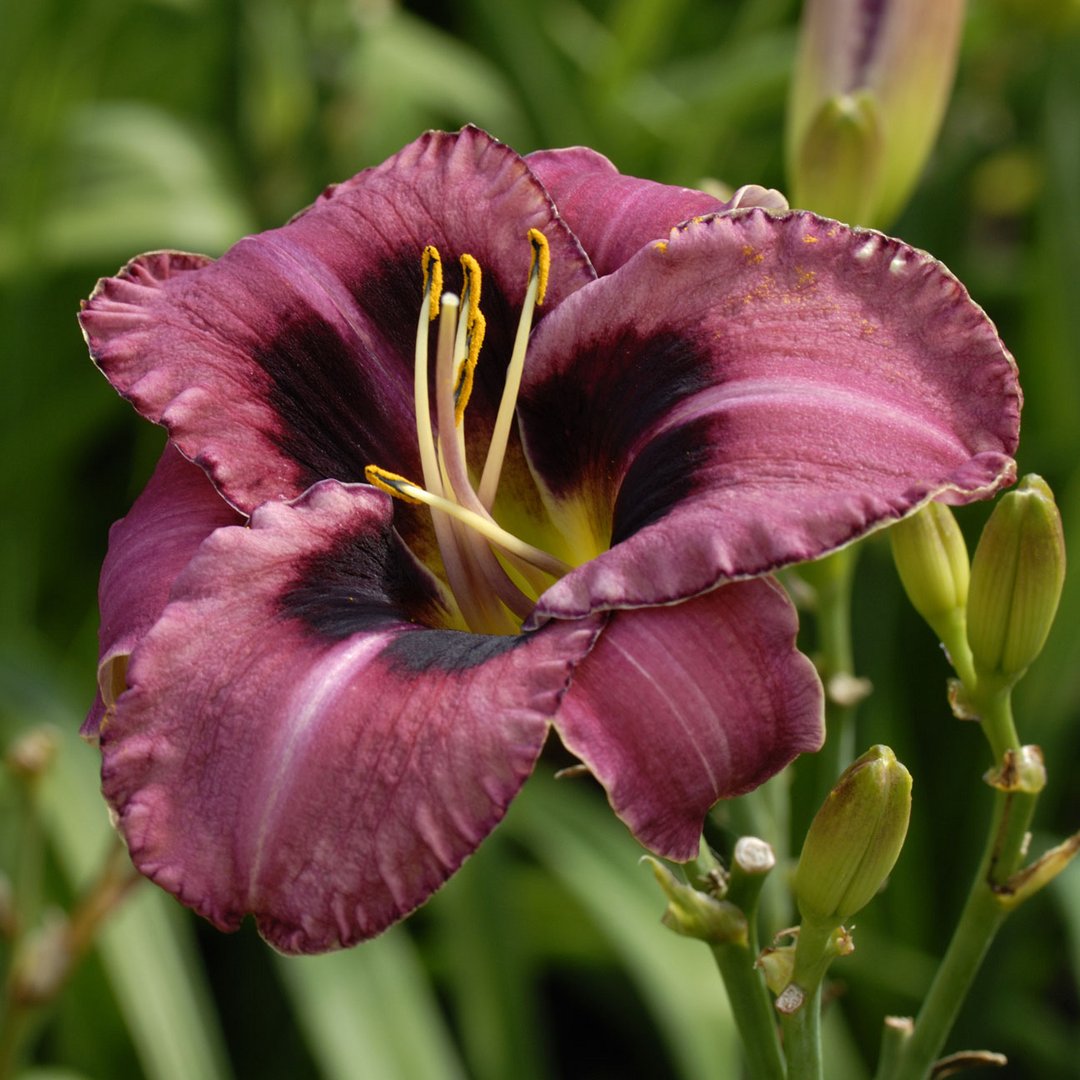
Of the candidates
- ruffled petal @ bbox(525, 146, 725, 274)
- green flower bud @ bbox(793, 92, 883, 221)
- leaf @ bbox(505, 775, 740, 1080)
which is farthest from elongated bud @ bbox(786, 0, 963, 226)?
leaf @ bbox(505, 775, 740, 1080)

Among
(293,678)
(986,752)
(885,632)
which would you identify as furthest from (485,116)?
(293,678)

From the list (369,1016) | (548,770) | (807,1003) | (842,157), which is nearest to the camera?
(807,1003)

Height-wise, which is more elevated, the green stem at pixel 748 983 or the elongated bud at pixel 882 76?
the elongated bud at pixel 882 76

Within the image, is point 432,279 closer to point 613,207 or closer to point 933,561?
point 613,207

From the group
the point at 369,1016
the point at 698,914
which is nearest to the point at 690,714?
the point at 698,914

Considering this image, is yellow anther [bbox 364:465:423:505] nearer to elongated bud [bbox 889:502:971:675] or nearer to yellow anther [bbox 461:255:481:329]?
yellow anther [bbox 461:255:481:329]

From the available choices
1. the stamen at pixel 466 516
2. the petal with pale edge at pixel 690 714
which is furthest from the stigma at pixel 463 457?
the petal with pale edge at pixel 690 714

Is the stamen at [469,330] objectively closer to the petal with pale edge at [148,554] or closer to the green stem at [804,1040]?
the petal with pale edge at [148,554]
